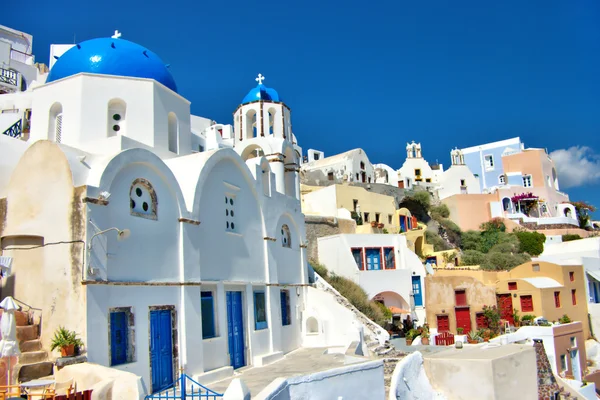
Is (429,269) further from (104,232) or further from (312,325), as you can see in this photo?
(104,232)

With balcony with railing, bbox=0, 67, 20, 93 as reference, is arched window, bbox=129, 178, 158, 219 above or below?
below

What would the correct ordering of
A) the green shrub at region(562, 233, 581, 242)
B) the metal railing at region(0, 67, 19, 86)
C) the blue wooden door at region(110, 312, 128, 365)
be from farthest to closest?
the green shrub at region(562, 233, 581, 242) → the metal railing at region(0, 67, 19, 86) → the blue wooden door at region(110, 312, 128, 365)

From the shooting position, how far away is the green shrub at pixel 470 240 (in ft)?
140

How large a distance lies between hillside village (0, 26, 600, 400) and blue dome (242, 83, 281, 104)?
0.05m

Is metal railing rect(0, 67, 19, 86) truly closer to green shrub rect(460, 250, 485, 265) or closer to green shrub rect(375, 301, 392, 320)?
green shrub rect(375, 301, 392, 320)

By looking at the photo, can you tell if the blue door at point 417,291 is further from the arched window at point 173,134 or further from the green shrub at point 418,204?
the green shrub at point 418,204

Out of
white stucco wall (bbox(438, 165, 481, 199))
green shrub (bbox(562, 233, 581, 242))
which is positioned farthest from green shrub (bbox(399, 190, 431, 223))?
green shrub (bbox(562, 233, 581, 242))

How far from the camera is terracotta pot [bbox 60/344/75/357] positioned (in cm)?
1015

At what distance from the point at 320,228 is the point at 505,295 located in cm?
969

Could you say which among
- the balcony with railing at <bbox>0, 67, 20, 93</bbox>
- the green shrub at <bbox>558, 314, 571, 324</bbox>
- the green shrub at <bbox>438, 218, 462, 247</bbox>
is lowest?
the green shrub at <bbox>558, 314, 571, 324</bbox>

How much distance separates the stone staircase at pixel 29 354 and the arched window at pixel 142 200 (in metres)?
3.01

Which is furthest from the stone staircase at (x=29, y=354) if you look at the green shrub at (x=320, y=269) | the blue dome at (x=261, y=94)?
the green shrub at (x=320, y=269)

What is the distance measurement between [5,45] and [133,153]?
3485cm

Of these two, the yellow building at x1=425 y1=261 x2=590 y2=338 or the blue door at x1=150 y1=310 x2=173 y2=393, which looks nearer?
the blue door at x1=150 y1=310 x2=173 y2=393
